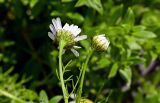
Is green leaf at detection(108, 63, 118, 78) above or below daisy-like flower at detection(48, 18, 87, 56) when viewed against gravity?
below

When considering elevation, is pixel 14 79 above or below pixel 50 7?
below

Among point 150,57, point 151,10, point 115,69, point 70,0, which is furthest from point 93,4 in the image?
point 151,10

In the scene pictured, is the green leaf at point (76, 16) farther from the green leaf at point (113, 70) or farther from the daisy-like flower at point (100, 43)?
the daisy-like flower at point (100, 43)

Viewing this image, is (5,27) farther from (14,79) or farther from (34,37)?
(14,79)

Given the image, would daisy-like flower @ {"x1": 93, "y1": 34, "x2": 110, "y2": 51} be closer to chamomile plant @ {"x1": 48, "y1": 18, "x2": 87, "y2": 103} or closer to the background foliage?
chamomile plant @ {"x1": 48, "y1": 18, "x2": 87, "y2": 103}

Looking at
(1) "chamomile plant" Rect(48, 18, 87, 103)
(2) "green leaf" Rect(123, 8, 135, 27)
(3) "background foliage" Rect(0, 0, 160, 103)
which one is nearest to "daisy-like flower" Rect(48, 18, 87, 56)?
(1) "chamomile plant" Rect(48, 18, 87, 103)

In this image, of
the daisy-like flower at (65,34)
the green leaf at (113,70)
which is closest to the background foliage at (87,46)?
the green leaf at (113,70)

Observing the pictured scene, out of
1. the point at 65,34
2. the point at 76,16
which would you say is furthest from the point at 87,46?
the point at 65,34

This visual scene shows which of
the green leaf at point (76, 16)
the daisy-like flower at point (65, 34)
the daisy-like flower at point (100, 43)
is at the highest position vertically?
the green leaf at point (76, 16)
